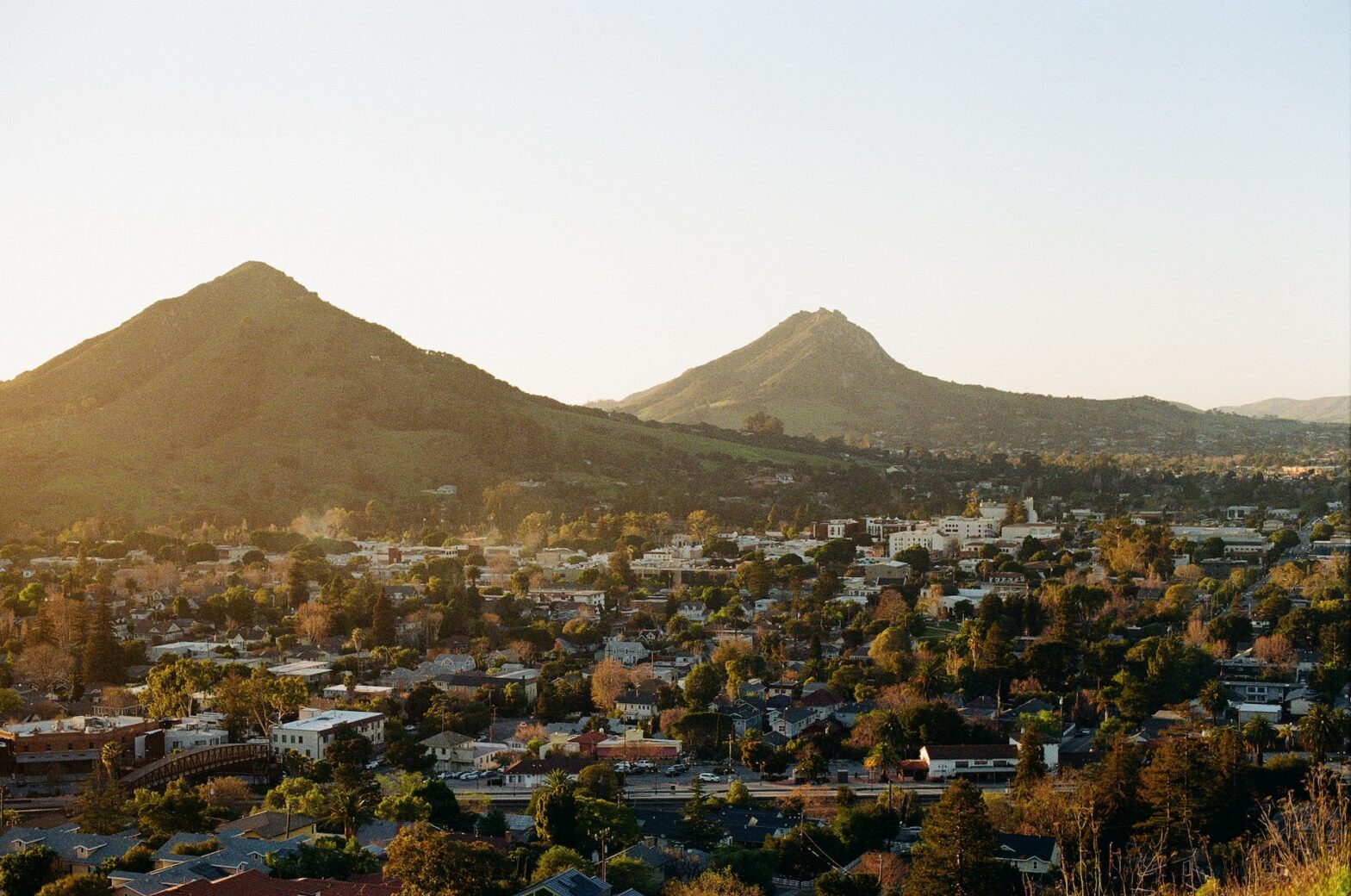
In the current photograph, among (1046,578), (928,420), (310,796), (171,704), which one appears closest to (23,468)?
(171,704)

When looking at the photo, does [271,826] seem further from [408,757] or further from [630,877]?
[630,877]

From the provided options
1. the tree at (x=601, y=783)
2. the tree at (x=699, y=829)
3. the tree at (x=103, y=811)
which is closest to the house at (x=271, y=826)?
the tree at (x=103, y=811)

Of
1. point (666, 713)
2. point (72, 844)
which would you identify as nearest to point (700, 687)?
point (666, 713)

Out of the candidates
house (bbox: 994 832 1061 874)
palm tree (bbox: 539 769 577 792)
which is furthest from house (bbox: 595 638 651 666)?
house (bbox: 994 832 1061 874)

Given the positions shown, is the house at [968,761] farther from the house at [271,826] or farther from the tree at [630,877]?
the house at [271,826]

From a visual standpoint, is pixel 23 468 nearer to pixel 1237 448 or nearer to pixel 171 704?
pixel 171 704

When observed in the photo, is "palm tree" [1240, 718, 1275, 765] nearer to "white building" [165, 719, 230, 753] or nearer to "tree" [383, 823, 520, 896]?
"tree" [383, 823, 520, 896]
